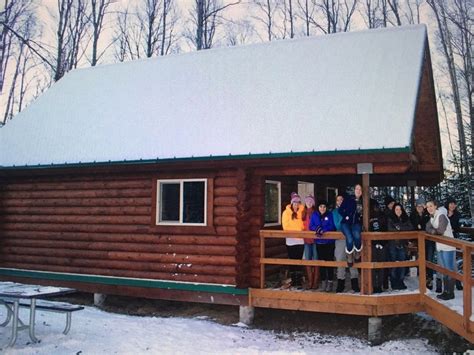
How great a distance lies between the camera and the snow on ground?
8.02 meters

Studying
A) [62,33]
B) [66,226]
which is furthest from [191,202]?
[62,33]

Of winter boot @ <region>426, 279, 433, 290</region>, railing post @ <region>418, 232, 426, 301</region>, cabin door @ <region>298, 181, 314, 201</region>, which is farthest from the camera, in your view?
cabin door @ <region>298, 181, 314, 201</region>

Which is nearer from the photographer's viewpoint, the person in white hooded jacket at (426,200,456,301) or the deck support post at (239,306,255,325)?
the person in white hooded jacket at (426,200,456,301)

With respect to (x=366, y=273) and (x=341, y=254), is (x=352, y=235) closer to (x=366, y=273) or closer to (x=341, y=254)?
(x=341, y=254)

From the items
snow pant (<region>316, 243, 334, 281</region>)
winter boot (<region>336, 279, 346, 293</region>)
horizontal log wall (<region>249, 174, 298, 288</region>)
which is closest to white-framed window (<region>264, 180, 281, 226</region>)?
horizontal log wall (<region>249, 174, 298, 288</region>)

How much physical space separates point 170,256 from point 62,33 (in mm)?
22456

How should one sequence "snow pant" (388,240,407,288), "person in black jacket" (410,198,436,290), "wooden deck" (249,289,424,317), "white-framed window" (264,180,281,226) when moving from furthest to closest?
"white-framed window" (264,180,281,226), "person in black jacket" (410,198,436,290), "snow pant" (388,240,407,288), "wooden deck" (249,289,424,317)

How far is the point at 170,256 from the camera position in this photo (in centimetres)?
1062

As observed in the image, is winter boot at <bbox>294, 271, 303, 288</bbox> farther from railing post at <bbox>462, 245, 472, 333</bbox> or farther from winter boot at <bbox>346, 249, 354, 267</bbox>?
railing post at <bbox>462, 245, 472, 333</bbox>

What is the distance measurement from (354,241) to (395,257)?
1255mm

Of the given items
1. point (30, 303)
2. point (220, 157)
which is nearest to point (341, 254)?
point (220, 157)

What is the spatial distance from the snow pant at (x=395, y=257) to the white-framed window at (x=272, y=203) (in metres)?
2.99

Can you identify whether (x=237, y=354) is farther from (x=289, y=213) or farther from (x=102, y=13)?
(x=102, y=13)

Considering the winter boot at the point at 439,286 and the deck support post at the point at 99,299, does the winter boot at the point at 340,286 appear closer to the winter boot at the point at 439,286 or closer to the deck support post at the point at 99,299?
the winter boot at the point at 439,286
